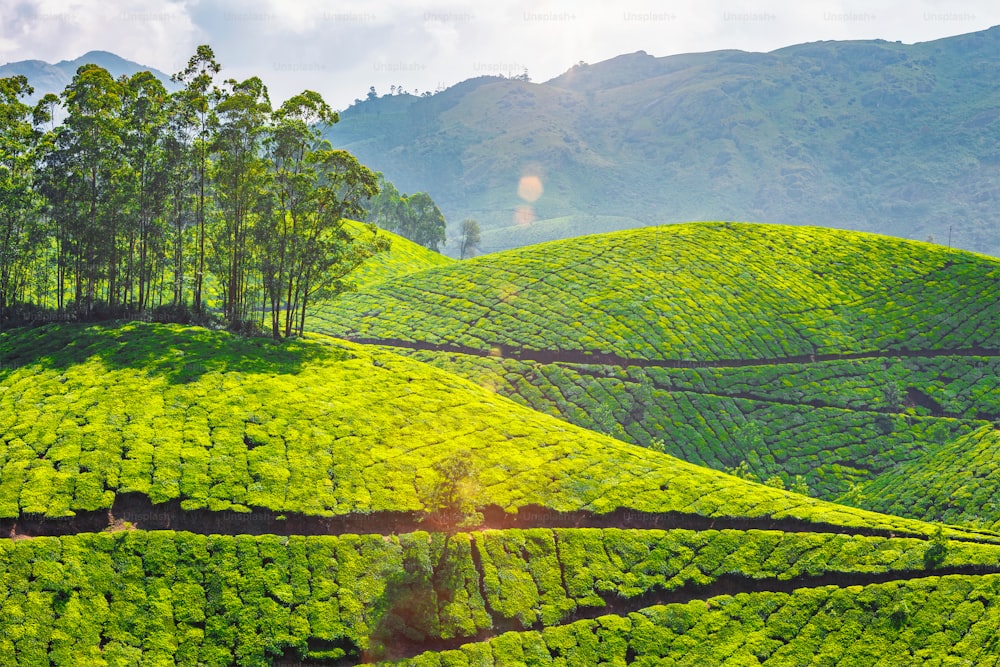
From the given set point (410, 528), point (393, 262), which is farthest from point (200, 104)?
point (393, 262)

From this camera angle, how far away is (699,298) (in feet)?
319

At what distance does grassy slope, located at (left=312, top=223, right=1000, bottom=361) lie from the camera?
88.8 meters

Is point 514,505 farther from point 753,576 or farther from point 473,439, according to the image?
point 753,576

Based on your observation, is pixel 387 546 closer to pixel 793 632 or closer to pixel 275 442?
pixel 275 442

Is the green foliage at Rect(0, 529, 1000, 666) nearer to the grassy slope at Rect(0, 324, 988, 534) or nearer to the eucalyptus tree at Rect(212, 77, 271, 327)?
the grassy slope at Rect(0, 324, 988, 534)

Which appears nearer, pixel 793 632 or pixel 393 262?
pixel 793 632

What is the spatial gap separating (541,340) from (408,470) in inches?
1660

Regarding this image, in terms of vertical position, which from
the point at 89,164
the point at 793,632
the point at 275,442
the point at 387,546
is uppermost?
the point at 89,164

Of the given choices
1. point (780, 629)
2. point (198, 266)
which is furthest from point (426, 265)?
point (780, 629)

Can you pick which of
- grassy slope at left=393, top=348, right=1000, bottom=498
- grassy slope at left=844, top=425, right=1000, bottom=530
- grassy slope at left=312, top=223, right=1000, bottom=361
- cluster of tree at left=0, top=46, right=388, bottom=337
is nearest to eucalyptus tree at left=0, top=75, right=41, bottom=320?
cluster of tree at left=0, top=46, right=388, bottom=337

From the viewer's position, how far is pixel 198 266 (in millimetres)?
73125

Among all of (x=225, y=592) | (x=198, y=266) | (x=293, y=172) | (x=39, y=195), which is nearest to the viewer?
(x=225, y=592)

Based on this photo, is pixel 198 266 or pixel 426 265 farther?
pixel 426 265

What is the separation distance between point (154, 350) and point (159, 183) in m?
18.0
